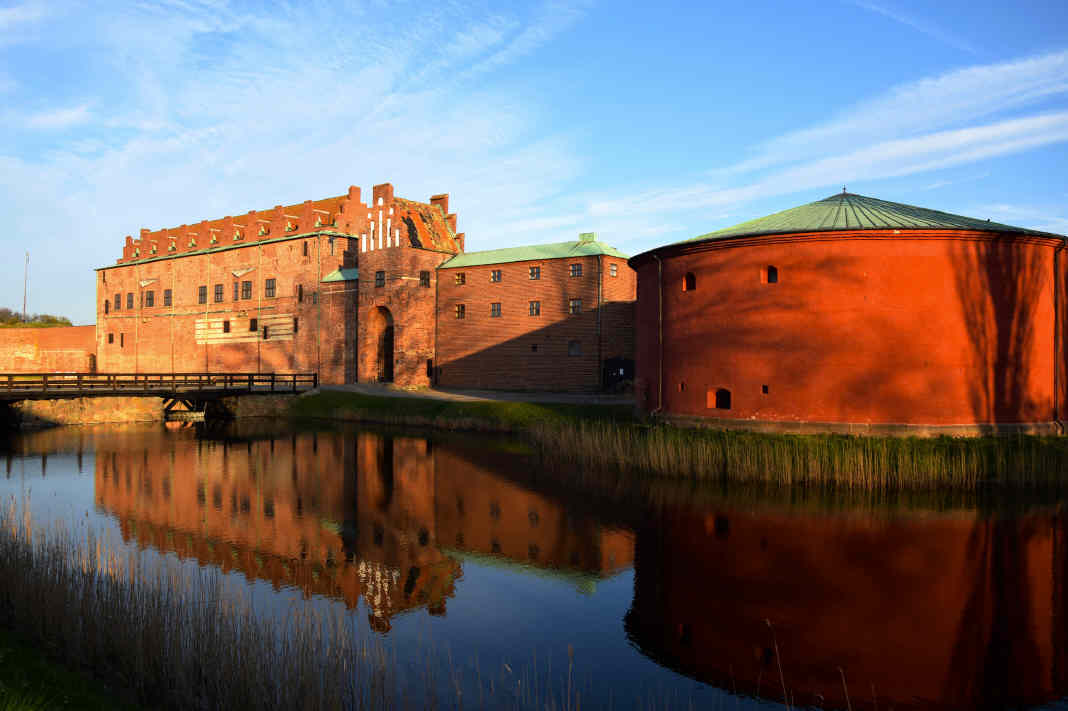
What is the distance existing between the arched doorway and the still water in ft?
65.2

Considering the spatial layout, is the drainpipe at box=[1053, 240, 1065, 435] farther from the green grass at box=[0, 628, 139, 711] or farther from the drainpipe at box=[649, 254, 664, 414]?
the green grass at box=[0, 628, 139, 711]

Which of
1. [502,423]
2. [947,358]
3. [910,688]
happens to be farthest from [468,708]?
[502,423]

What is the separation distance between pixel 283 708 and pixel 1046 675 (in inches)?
299

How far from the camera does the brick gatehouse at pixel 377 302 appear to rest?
34.3m

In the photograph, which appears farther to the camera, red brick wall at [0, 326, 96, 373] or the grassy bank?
red brick wall at [0, 326, 96, 373]

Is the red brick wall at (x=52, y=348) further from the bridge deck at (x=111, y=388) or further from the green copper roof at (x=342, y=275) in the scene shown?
the bridge deck at (x=111, y=388)

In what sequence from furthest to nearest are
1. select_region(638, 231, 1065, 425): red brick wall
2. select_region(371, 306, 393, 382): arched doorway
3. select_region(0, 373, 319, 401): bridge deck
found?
select_region(371, 306, 393, 382): arched doorway, select_region(0, 373, 319, 401): bridge deck, select_region(638, 231, 1065, 425): red brick wall

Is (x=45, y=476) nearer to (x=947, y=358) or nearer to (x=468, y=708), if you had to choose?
(x=468, y=708)

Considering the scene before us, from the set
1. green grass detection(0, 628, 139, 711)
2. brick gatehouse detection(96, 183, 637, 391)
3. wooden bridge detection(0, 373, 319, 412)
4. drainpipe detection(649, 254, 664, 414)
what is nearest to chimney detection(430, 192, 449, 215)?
brick gatehouse detection(96, 183, 637, 391)

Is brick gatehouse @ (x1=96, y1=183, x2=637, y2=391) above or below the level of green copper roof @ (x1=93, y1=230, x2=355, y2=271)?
below

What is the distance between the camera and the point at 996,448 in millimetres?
17188

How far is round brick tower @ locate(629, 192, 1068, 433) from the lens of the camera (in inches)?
747

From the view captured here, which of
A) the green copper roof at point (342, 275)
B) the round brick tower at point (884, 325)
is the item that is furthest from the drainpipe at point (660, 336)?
the green copper roof at point (342, 275)

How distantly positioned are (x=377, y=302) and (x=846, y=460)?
27.9 meters
